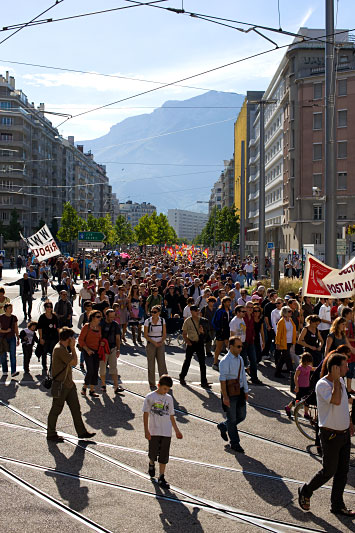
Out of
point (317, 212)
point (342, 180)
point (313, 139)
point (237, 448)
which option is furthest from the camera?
point (317, 212)

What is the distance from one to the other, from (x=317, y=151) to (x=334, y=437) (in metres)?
54.5

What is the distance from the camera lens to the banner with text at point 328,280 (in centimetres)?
1395

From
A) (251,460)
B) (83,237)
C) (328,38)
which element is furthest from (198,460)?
(83,237)

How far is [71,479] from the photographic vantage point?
757cm

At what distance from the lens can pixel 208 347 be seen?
17.2 meters

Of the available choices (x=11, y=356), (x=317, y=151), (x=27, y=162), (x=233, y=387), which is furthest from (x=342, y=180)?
(x=27, y=162)

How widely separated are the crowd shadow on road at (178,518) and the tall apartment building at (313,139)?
51.6m

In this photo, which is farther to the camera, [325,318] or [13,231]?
[13,231]

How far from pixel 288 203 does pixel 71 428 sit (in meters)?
55.3

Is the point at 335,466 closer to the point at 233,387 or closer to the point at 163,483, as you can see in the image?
the point at 163,483

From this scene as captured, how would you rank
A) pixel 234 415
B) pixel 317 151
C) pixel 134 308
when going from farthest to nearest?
1. pixel 317 151
2. pixel 134 308
3. pixel 234 415

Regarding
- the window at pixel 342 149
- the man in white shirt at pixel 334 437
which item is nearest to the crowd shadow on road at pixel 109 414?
the man in white shirt at pixel 334 437

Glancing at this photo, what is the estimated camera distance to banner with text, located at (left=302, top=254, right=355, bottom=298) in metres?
13.9

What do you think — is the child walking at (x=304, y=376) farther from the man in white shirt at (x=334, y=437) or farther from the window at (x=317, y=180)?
the window at (x=317, y=180)
